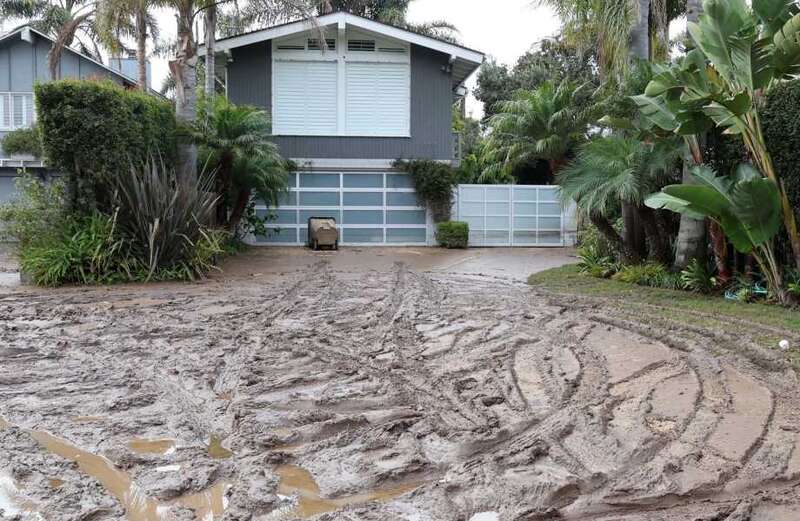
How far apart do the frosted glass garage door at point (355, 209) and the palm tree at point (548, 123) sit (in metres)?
7.19

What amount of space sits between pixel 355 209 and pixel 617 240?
996cm

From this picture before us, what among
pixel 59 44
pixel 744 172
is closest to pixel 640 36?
pixel 744 172

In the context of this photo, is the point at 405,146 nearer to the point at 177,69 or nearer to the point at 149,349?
the point at 177,69

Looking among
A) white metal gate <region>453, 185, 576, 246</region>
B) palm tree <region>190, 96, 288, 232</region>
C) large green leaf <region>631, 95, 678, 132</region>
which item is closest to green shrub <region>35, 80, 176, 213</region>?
palm tree <region>190, 96, 288, 232</region>

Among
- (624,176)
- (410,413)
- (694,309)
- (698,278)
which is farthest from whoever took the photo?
(624,176)

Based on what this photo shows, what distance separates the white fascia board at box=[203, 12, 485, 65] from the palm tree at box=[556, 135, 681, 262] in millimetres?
9309

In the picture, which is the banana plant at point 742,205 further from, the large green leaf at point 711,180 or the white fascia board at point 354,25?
the white fascia board at point 354,25

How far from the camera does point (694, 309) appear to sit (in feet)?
28.8

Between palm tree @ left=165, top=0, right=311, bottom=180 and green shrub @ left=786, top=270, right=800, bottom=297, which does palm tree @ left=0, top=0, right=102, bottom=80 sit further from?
green shrub @ left=786, top=270, right=800, bottom=297

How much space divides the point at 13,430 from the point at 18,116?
23684mm

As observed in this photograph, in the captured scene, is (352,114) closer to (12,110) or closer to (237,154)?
(237,154)

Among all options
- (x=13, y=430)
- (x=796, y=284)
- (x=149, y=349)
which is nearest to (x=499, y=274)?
(x=796, y=284)

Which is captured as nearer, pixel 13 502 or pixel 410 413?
pixel 13 502

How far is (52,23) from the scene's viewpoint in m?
30.7
